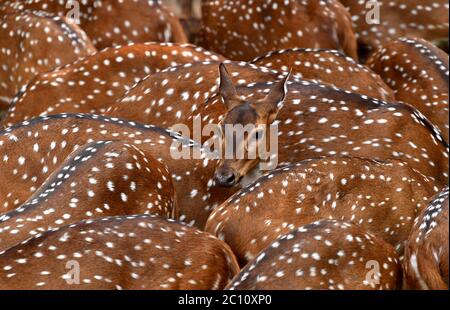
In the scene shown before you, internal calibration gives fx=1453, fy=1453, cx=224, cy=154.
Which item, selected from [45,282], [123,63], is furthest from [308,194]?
[123,63]

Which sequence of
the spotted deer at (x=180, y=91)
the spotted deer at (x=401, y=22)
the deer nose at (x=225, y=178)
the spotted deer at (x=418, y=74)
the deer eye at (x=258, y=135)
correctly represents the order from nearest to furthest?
the deer nose at (x=225, y=178), the deer eye at (x=258, y=135), the spotted deer at (x=180, y=91), the spotted deer at (x=418, y=74), the spotted deer at (x=401, y=22)

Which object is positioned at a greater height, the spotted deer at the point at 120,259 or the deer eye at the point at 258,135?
the spotted deer at the point at 120,259

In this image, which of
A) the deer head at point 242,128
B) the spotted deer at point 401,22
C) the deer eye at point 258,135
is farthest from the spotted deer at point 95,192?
the spotted deer at point 401,22

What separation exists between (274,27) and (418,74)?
1.69 meters

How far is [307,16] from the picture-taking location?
38.1 feet

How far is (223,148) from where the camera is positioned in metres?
8.73

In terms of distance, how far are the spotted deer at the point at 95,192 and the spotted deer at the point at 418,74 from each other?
2556 mm

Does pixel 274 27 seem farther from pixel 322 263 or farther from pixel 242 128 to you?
pixel 322 263

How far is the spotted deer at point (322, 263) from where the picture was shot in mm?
6879

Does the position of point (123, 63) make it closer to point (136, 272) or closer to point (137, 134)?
point (137, 134)

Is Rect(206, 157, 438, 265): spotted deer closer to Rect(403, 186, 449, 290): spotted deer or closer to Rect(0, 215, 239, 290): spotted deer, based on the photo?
Rect(0, 215, 239, 290): spotted deer

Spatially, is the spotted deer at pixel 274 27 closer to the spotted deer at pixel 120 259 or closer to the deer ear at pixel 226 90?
the deer ear at pixel 226 90

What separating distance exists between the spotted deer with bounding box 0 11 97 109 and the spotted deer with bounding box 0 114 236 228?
213cm

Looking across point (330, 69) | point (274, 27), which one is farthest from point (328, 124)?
point (274, 27)
